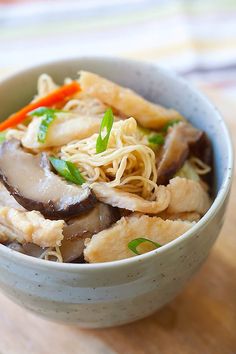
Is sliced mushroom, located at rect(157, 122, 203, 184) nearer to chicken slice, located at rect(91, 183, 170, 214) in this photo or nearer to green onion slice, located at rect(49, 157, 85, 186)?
chicken slice, located at rect(91, 183, 170, 214)

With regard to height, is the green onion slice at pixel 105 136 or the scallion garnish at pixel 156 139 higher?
the green onion slice at pixel 105 136

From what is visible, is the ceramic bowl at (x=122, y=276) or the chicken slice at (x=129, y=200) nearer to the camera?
the ceramic bowl at (x=122, y=276)

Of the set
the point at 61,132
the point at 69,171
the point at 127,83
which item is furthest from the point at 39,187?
the point at 127,83

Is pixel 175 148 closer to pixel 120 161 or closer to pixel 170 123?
pixel 170 123

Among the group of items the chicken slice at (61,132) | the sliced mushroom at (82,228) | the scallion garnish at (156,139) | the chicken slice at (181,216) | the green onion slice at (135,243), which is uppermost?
the chicken slice at (61,132)

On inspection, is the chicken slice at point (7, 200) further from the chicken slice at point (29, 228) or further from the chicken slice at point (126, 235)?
the chicken slice at point (126, 235)

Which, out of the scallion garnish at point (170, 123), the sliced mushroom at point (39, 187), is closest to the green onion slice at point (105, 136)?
the sliced mushroom at point (39, 187)

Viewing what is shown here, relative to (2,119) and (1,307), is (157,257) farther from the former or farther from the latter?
(2,119)
